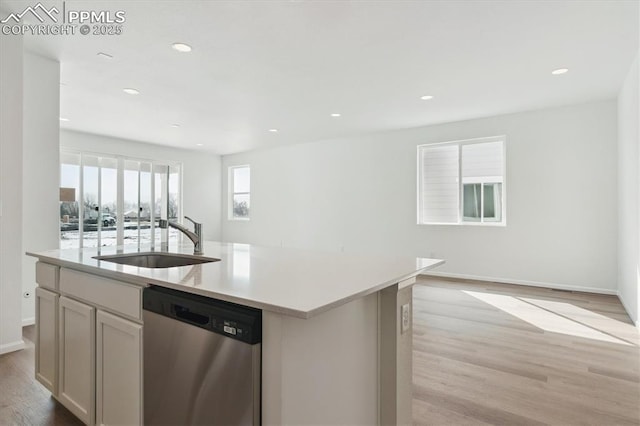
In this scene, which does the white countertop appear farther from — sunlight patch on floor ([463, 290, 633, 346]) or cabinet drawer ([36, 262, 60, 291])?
sunlight patch on floor ([463, 290, 633, 346])

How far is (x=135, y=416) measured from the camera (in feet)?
4.80

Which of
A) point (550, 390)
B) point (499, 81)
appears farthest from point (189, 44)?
point (550, 390)

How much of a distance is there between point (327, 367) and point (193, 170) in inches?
332

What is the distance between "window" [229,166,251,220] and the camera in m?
9.19

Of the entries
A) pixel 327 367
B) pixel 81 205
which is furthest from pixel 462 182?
pixel 81 205

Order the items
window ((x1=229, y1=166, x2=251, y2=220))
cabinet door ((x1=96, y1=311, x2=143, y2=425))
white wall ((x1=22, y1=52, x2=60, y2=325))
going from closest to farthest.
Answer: cabinet door ((x1=96, y1=311, x2=143, y2=425)) < white wall ((x1=22, y1=52, x2=60, y2=325)) < window ((x1=229, y1=166, x2=251, y2=220))

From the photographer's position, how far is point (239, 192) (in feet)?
30.8

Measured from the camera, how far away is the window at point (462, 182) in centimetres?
568

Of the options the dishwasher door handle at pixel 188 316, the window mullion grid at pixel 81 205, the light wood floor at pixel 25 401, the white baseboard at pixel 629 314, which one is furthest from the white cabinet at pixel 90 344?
the window mullion grid at pixel 81 205

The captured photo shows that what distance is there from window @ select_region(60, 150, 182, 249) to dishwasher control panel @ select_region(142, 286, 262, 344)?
5.09m

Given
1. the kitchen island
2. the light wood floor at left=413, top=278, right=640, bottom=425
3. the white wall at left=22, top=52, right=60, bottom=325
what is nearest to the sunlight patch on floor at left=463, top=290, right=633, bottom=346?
the light wood floor at left=413, top=278, right=640, bottom=425

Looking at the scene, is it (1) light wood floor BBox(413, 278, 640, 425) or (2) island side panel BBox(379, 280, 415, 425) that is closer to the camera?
(2) island side panel BBox(379, 280, 415, 425)

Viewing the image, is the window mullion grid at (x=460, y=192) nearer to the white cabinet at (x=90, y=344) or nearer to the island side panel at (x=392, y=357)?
the island side panel at (x=392, y=357)

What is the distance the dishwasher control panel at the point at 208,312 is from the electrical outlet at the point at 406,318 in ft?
2.48
